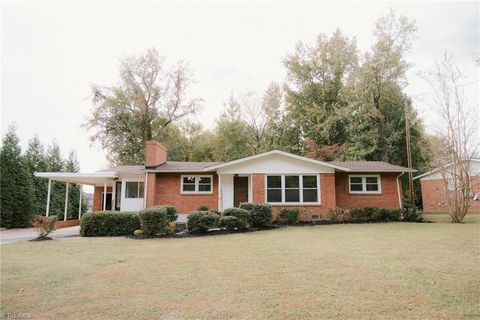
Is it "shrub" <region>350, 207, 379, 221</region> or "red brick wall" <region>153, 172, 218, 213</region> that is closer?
"shrub" <region>350, 207, 379, 221</region>

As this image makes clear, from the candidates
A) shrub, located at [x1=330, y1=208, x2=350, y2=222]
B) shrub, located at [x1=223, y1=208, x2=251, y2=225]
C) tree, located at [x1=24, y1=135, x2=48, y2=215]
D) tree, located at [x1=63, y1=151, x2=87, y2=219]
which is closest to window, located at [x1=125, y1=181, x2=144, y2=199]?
tree, located at [x1=24, y1=135, x2=48, y2=215]

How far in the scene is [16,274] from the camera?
704cm

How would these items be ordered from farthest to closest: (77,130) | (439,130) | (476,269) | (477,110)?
(77,130) < (439,130) < (477,110) < (476,269)

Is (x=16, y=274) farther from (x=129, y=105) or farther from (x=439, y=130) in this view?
(x=129, y=105)

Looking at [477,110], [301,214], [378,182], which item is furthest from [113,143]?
[477,110]

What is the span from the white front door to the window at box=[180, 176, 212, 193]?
10.1 ft

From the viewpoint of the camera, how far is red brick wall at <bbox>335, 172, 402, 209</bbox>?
19.2 m

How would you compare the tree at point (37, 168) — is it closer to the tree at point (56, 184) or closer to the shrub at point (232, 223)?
the tree at point (56, 184)

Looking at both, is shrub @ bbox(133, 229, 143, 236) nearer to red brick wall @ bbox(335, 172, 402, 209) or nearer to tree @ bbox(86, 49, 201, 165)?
red brick wall @ bbox(335, 172, 402, 209)

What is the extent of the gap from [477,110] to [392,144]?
1301 centimetres

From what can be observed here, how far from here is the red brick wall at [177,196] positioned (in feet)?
62.7

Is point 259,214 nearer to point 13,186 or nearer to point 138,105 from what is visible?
point 13,186

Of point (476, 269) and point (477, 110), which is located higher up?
point (477, 110)

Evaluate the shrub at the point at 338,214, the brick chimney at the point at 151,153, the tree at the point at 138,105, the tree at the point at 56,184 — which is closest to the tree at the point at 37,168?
the tree at the point at 56,184
